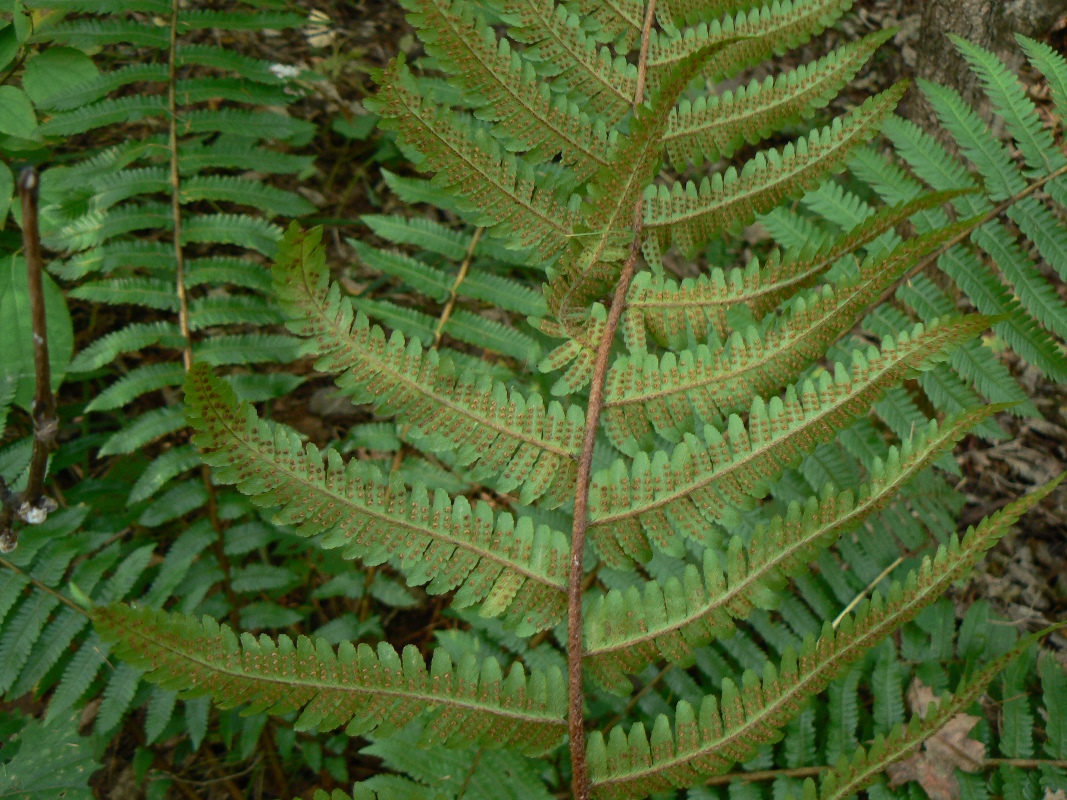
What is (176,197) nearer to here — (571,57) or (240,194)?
(240,194)

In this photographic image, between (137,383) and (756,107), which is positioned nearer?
(756,107)

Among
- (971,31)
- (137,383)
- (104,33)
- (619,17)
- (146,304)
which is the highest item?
(971,31)

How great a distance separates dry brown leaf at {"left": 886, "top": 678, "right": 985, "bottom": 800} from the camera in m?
2.25

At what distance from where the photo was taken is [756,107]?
1.81 metres

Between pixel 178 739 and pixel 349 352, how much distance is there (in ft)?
7.74

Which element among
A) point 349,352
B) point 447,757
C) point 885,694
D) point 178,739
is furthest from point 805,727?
point 178,739

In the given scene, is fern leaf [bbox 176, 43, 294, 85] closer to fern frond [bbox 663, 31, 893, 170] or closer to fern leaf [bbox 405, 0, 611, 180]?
fern leaf [bbox 405, 0, 611, 180]

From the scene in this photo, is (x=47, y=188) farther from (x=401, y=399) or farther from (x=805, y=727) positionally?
(x=805, y=727)

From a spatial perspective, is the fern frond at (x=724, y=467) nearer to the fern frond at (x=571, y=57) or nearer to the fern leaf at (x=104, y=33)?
the fern frond at (x=571, y=57)

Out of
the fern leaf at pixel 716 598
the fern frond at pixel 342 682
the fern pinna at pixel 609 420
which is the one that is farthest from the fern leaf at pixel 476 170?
the fern frond at pixel 342 682

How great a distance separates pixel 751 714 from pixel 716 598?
0.25 metres

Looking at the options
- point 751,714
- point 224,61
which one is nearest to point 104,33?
point 224,61

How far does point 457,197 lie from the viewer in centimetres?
163

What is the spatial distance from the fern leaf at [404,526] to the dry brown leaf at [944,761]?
138 cm
